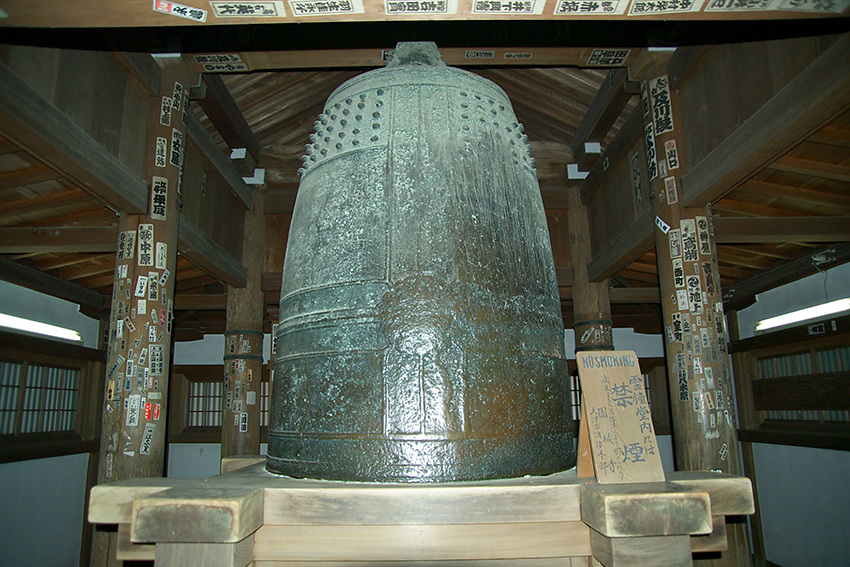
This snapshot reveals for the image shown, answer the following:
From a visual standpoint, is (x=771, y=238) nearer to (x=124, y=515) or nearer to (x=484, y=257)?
(x=484, y=257)

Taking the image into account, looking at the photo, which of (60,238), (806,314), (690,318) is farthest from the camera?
(806,314)

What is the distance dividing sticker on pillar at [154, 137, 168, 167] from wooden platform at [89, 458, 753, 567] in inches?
139

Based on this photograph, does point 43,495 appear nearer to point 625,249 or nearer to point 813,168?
point 625,249

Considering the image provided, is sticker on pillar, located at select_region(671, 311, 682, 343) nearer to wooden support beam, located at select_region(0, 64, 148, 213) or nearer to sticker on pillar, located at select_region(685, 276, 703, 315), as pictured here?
sticker on pillar, located at select_region(685, 276, 703, 315)

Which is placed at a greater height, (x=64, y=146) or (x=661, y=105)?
(x=661, y=105)

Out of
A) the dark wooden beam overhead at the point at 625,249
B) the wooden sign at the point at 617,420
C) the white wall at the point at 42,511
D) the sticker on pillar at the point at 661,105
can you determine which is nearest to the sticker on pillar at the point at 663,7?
the wooden sign at the point at 617,420

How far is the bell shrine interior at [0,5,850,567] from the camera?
330 cm

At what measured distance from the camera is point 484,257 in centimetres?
241

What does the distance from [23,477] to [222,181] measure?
14.3ft

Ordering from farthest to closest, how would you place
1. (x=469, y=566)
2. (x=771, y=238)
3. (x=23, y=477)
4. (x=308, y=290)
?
1. (x=23, y=477)
2. (x=771, y=238)
3. (x=308, y=290)
4. (x=469, y=566)

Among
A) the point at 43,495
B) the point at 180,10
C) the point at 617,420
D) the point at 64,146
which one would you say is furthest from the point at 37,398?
the point at 617,420

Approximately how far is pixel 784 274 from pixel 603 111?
11.9 ft

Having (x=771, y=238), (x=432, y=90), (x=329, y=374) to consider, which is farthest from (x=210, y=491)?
(x=771, y=238)

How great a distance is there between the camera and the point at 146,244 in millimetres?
4680
